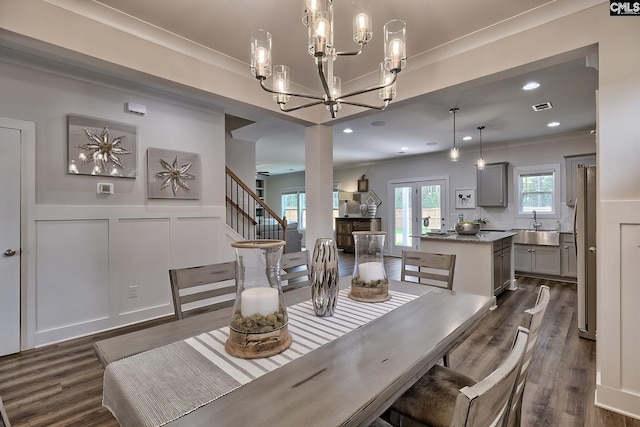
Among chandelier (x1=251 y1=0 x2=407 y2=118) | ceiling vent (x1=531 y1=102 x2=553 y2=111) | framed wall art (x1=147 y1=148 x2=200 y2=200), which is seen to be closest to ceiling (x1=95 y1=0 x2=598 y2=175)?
ceiling vent (x1=531 y1=102 x2=553 y2=111)

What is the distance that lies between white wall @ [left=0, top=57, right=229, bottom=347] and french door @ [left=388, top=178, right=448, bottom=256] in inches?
204

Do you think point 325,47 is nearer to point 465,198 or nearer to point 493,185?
point 493,185

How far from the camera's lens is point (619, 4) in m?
1.90

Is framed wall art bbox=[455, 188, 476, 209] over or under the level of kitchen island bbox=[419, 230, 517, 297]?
over

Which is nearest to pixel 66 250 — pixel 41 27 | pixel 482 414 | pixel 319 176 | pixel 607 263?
pixel 41 27

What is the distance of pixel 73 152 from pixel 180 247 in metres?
1.42

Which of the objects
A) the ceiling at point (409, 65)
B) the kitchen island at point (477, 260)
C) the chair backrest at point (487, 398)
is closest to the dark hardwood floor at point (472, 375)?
the kitchen island at point (477, 260)

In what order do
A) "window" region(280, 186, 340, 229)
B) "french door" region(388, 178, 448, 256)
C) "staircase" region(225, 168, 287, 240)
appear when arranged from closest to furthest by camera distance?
"staircase" region(225, 168, 287, 240), "french door" region(388, 178, 448, 256), "window" region(280, 186, 340, 229)

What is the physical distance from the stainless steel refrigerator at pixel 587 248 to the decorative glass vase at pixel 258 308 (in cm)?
333

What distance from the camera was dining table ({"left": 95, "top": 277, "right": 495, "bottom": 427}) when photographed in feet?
2.56

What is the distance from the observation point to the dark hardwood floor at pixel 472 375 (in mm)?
1862

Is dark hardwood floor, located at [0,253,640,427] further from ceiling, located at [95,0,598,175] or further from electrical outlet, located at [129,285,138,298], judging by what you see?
ceiling, located at [95,0,598,175]

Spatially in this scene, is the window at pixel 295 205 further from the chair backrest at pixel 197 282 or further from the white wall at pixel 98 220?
the chair backrest at pixel 197 282

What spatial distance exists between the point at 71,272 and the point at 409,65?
378cm
